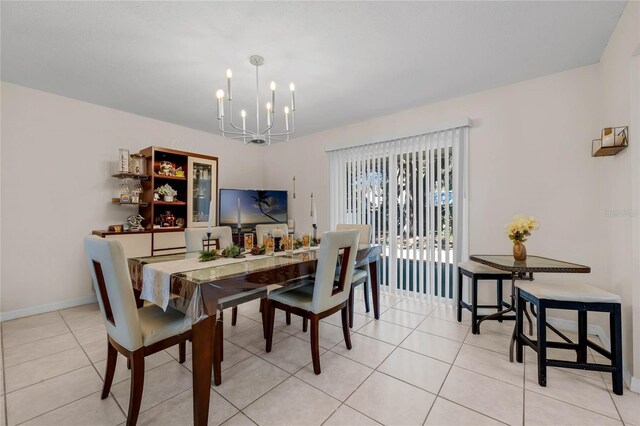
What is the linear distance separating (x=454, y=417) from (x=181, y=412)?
61.5 inches

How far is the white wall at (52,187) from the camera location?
2.85 m

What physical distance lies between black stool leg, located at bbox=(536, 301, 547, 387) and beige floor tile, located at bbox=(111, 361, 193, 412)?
2.35 m

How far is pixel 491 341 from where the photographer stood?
234cm

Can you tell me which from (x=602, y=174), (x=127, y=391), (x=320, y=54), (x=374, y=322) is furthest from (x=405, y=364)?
(x=320, y=54)

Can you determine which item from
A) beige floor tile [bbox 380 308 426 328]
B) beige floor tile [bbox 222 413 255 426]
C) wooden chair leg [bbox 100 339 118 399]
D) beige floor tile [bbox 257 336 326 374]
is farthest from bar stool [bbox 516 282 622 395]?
wooden chair leg [bbox 100 339 118 399]

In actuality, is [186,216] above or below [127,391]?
above

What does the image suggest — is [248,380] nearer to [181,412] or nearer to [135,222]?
[181,412]

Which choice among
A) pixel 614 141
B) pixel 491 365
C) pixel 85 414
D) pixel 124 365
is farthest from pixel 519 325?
pixel 124 365

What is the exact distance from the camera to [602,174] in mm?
2371

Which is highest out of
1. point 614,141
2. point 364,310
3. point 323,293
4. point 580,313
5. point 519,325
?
point 614,141

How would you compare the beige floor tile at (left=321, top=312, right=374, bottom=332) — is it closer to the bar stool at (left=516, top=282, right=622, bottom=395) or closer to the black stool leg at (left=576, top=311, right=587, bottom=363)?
the bar stool at (left=516, top=282, right=622, bottom=395)

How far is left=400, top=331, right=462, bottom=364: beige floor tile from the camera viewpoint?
211 cm

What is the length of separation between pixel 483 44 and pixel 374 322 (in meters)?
2.75

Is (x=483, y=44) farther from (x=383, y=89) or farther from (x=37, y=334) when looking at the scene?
(x=37, y=334)
